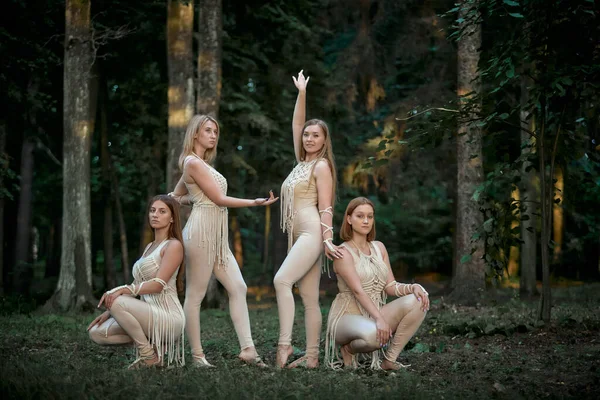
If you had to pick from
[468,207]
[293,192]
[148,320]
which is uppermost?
[468,207]

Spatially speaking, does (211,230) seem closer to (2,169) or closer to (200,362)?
(200,362)

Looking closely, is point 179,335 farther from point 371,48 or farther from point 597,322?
point 371,48

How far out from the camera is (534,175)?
62.1 feet

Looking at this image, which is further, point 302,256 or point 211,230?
point 211,230

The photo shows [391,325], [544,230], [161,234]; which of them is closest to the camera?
[391,325]

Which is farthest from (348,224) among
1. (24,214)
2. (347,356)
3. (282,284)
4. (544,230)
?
(24,214)

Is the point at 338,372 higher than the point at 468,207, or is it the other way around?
the point at 468,207

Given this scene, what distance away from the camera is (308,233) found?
664 cm

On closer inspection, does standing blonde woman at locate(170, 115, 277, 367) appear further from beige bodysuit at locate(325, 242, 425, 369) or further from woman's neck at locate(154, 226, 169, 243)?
beige bodysuit at locate(325, 242, 425, 369)

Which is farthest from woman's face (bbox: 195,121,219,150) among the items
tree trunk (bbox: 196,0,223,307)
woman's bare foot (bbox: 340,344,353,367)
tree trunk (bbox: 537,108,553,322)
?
tree trunk (bbox: 196,0,223,307)

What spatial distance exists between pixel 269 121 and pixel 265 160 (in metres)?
2.15

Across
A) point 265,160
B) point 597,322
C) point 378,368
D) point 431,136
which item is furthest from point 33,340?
point 265,160

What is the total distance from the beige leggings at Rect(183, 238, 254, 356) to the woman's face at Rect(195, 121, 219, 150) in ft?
3.07

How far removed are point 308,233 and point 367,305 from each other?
0.86m
